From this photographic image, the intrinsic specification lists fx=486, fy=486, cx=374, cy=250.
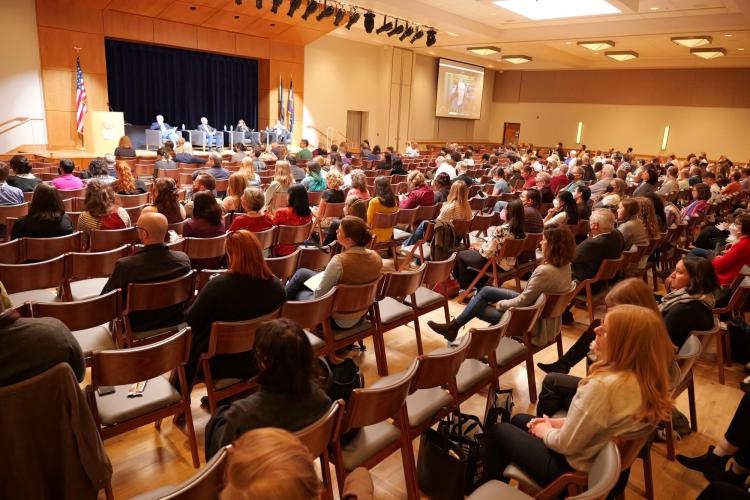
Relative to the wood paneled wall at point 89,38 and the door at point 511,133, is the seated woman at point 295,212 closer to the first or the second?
the wood paneled wall at point 89,38

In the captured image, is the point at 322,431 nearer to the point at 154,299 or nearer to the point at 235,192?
the point at 154,299

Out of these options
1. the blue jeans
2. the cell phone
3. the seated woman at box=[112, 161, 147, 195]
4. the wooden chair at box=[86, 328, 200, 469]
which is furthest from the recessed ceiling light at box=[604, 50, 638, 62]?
the cell phone

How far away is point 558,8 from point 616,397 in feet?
43.8

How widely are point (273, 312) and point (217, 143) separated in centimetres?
1382

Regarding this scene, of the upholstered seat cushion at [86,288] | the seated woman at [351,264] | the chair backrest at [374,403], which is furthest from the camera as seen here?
the upholstered seat cushion at [86,288]

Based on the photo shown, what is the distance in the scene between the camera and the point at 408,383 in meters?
2.18

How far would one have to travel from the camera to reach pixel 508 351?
334cm

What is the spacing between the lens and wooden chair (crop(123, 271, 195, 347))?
9.86 feet

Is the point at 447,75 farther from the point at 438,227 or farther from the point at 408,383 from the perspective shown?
the point at 408,383

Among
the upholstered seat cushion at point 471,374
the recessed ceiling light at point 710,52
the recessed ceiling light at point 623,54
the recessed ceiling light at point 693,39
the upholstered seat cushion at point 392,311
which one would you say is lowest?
the upholstered seat cushion at point 471,374

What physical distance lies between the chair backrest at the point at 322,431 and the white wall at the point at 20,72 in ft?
43.7

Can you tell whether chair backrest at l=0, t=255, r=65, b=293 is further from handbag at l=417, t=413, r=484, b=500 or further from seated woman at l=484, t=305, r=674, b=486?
seated woman at l=484, t=305, r=674, b=486

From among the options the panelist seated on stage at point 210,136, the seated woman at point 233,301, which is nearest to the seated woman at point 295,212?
the seated woman at point 233,301

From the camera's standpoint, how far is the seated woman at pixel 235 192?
5.74 m
